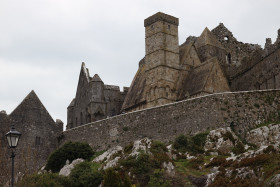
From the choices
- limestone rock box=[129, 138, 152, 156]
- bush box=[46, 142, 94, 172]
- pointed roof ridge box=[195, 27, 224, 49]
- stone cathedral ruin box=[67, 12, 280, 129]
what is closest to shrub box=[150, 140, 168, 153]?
limestone rock box=[129, 138, 152, 156]

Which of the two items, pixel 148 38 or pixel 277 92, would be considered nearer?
pixel 277 92

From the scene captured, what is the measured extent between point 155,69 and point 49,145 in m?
13.2

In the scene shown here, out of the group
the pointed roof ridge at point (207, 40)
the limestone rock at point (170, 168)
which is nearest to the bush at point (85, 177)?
the limestone rock at point (170, 168)

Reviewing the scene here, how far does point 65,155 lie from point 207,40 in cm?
2434

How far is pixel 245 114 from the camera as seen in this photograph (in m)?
48.6

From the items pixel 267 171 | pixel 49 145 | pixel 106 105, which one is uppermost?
pixel 106 105

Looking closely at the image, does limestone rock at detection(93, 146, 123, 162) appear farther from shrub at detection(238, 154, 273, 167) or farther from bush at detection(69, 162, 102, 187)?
shrub at detection(238, 154, 273, 167)

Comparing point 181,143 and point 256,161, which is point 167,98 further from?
point 256,161

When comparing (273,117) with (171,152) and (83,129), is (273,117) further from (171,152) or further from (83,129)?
(83,129)

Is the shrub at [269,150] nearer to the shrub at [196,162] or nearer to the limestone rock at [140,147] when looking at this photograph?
the shrub at [196,162]

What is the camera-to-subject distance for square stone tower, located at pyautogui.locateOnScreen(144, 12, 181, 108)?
6181 cm

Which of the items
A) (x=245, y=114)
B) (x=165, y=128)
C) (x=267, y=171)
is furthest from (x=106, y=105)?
(x=267, y=171)

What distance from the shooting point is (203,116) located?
1927 inches

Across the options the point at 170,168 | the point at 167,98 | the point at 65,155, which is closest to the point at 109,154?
the point at 65,155
